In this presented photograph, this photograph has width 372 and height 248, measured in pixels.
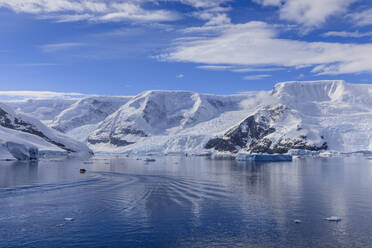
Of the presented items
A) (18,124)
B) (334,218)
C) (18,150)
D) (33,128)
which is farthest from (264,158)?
(18,124)

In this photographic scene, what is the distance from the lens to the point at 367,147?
17188cm

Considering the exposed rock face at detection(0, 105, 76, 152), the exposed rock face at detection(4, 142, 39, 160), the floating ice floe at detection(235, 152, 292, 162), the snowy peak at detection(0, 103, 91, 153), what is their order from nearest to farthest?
the exposed rock face at detection(4, 142, 39, 160)
the floating ice floe at detection(235, 152, 292, 162)
the snowy peak at detection(0, 103, 91, 153)
the exposed rock face at detection(0, 105, 76, 152)

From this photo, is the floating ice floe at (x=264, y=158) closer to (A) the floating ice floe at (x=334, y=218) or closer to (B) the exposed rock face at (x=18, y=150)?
(B) the exposed rock face at (x=18, y=150)

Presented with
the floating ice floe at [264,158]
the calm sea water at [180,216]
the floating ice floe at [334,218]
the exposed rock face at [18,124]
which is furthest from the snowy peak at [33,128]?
the floating ice floe at [334,218]

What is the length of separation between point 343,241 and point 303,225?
3.69 metres

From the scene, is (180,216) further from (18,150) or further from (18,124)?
(18,124)

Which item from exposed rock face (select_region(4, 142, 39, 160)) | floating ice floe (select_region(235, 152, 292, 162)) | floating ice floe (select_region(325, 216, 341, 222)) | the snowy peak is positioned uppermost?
the snowy peak

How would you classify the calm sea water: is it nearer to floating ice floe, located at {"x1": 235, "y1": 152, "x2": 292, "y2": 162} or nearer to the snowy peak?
floating ice floe, located at {"x1": 235, "y1": 152, "x2": 292, "y2": 162}

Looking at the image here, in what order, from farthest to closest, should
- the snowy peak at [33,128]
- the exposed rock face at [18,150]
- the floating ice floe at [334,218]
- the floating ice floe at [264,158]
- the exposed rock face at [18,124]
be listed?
the exposed rock face at [18,124] < the snowy peak at [33,128] < the floating ice floe at [264,158] < the exposed rock face at [18,150] < the floating ice floe at [334,218]

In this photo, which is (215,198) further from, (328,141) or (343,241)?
(328,141)

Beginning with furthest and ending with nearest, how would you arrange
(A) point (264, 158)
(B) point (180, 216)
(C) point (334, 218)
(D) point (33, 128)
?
(D) point (33, 128), (A) point (264, 158), (B) point (180, 216), (C) point (334, 218)

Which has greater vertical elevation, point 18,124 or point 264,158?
point 18,124

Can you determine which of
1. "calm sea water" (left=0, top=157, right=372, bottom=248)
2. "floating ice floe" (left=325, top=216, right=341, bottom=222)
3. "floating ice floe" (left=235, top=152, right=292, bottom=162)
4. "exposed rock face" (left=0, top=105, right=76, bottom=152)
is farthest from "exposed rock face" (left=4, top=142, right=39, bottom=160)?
"floating ice floe" (left=325, top=216, right=341, bottom=222)

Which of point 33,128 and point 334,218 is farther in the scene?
point 33,128
